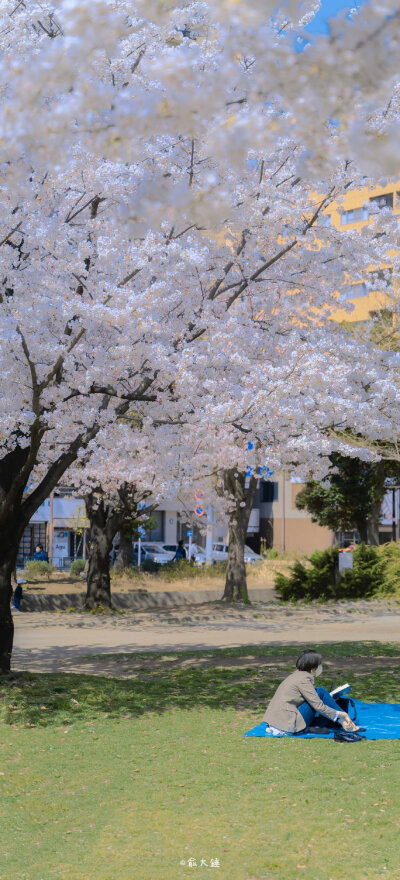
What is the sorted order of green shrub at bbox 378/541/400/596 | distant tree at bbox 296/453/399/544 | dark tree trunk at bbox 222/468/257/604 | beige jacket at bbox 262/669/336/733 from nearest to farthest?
beige jacket at bbox 262/669/336/733 < dark tree trunk at bbox 222/468/257/604 < green shrub at bbox 378/541/400/596 < distant tree at bbox 296/453/399/544

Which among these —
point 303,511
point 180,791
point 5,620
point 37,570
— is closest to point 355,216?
point 303,511

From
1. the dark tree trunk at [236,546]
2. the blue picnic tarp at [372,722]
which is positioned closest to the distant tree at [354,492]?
the dark tree trunk at [236,546]

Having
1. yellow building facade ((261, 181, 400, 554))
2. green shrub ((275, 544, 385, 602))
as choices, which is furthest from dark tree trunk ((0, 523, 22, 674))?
yellow building facade ((261, 181, 400, 554))

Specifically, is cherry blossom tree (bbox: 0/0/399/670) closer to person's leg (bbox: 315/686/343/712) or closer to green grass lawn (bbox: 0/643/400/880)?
green grass lawn (bbox: 0/643/400/880)

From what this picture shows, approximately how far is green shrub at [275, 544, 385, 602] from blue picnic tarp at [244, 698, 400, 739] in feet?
67.7

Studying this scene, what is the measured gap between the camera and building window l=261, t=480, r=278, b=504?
6525 centimetres

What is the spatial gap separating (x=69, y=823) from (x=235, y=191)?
9.30 meters

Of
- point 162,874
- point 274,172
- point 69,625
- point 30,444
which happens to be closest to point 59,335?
point 30,444

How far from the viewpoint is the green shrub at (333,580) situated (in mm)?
30938

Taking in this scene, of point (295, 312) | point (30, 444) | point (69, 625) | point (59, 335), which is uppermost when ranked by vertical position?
point (295, 312)

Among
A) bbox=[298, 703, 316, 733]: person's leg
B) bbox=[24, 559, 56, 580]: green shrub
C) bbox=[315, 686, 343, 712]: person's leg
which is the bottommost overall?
bbox=[298, 703, 316, 733]: person's leg

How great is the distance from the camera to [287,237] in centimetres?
1450

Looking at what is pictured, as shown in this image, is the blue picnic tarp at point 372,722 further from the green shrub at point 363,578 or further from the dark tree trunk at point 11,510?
the green shrub at point 363,578

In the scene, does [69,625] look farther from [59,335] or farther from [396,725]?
[396,725]
